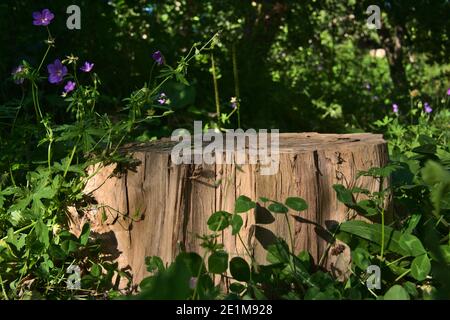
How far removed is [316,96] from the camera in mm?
6152

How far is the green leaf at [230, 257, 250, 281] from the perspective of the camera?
2363 millimetres

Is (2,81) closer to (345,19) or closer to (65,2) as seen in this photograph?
(65,2)

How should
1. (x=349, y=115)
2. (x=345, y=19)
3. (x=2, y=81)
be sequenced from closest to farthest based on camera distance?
(x=2, y=81)
(x=349, y=115)
(x=345, y=19)

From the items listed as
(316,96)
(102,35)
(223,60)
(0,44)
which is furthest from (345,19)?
(0,44)

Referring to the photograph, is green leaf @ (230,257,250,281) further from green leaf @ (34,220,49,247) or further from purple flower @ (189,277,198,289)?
green leaf @ (34,220,49,247)

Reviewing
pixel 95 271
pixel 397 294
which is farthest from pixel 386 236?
pixel 95 271

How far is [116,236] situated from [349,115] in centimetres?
364

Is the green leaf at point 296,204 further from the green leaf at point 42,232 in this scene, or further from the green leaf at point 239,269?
the green leaf at point 42,232

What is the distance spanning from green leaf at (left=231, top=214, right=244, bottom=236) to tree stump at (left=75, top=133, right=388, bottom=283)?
176 mm

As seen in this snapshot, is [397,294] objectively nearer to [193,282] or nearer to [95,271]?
[193,282]

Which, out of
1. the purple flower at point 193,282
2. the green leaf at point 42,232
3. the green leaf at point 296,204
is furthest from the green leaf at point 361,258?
the green leaf at point 42,232

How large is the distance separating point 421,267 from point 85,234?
1146 millimetres

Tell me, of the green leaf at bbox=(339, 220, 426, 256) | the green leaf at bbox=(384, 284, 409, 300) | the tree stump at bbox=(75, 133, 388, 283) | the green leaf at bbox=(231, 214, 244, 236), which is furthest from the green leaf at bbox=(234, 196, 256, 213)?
the green leaf at bbox=(384, 284, 409, 300)

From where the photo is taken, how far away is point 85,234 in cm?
258
